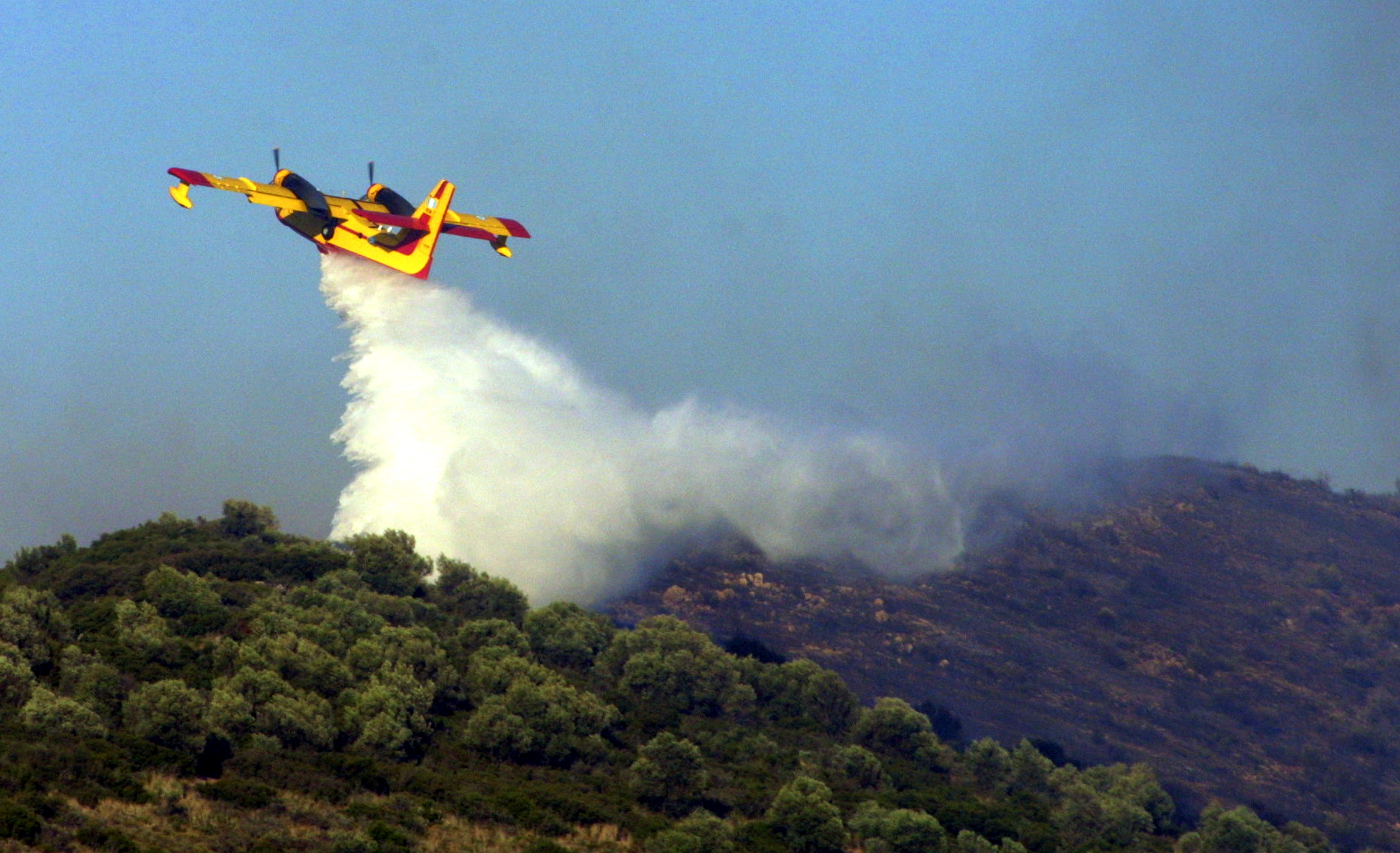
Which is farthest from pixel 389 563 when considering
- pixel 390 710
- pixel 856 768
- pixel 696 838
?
pixel 696 838

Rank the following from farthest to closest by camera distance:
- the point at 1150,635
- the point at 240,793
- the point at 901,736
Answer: the point at 1150,635 < the point at 901,736 < the point at 240,793

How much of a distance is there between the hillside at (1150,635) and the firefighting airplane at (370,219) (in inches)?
1470

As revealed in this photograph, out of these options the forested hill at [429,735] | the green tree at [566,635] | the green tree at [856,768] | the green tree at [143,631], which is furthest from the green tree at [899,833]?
the green tree at [143,631]

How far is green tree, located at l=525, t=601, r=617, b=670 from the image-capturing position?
83.9m

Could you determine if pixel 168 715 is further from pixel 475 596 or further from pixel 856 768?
pixel 475 596

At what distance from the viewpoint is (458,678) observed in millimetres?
70562

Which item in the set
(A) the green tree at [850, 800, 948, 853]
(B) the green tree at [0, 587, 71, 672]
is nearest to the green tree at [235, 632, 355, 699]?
(B) the green tree at [0, 587, 71, 672]

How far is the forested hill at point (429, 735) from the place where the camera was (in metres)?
50.1

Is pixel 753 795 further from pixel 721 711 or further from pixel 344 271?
pixel 344 271

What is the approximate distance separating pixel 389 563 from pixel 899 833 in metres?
38.7

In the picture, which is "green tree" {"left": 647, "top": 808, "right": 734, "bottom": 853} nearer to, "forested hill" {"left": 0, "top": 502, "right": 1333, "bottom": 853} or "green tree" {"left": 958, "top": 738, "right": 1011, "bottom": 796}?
"forested hill" {"left": 0, "top": 502, "right": 1333, "bottom": 853}

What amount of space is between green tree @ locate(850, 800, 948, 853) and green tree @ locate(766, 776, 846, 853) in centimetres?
96

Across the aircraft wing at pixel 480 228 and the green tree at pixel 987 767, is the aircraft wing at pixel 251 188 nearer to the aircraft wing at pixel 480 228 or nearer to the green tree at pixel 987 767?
the aircraft wing at pixel 480 228

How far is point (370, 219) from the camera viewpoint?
272 ft
